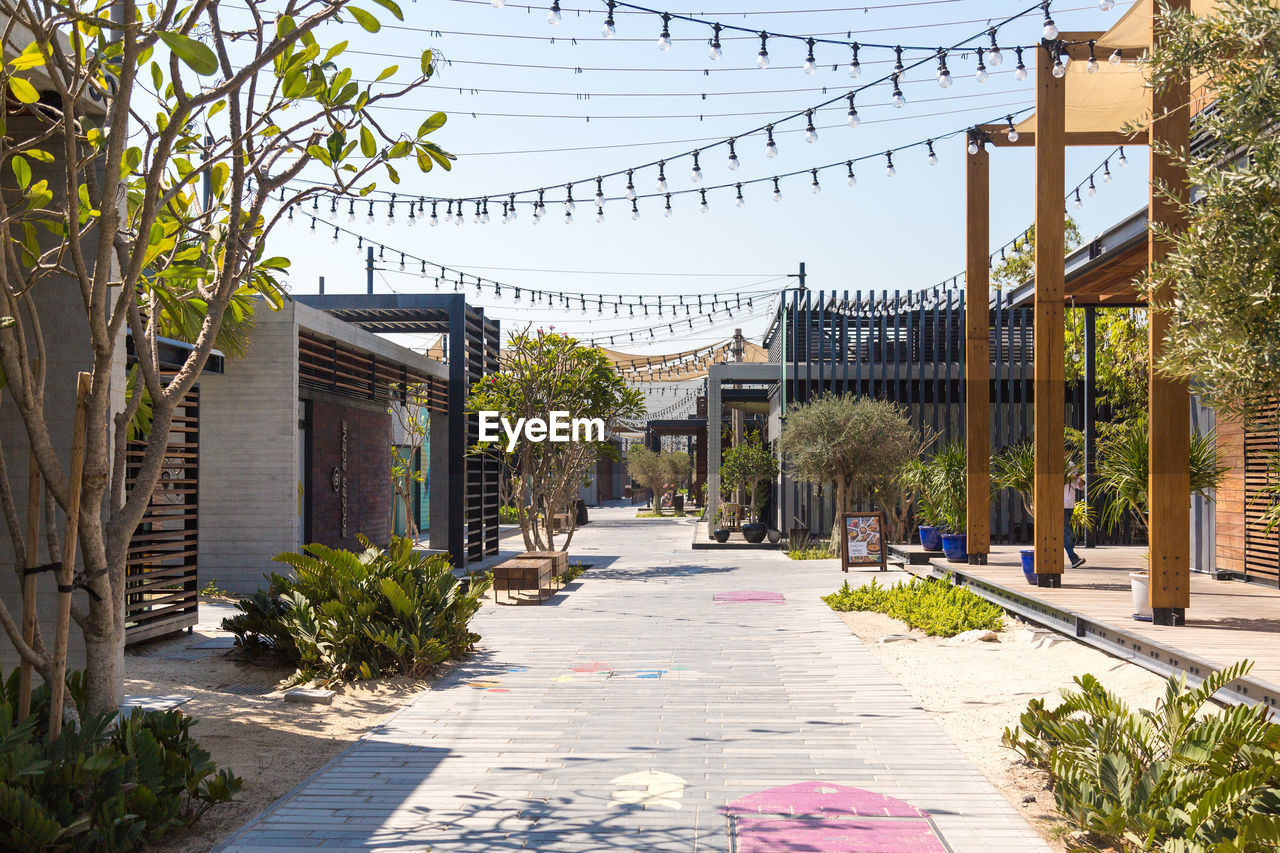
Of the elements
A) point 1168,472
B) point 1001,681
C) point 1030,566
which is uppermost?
point 1168,472

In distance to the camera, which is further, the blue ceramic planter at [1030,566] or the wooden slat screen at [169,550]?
the blue ceramic planter at [1030,566]

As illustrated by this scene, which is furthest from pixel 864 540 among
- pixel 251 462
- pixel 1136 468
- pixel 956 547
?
pixel 251 462

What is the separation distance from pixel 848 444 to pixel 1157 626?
12.0 m

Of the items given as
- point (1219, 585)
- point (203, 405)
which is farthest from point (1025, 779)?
point (203, 405)

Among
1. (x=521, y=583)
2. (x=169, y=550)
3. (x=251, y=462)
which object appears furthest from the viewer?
(x=521, y=583)

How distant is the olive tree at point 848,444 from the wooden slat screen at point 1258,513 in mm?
8099

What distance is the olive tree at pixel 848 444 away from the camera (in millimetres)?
20141

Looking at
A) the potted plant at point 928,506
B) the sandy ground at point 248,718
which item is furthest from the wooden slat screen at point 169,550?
the potted plant at point 928,506

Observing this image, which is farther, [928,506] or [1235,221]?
[928,506]

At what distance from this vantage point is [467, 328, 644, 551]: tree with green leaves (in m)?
17.8

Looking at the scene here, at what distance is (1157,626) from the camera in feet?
26.7

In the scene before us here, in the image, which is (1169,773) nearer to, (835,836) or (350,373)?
(835,836)

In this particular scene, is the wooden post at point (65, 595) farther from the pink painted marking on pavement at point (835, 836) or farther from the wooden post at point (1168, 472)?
the wooden post at point (1168, 472)

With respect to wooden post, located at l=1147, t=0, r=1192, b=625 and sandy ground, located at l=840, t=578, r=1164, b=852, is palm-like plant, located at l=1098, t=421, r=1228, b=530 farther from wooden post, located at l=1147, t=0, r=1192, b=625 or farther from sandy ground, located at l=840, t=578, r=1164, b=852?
sandy ground, located at l=840, t=578, r=1164, b=852
